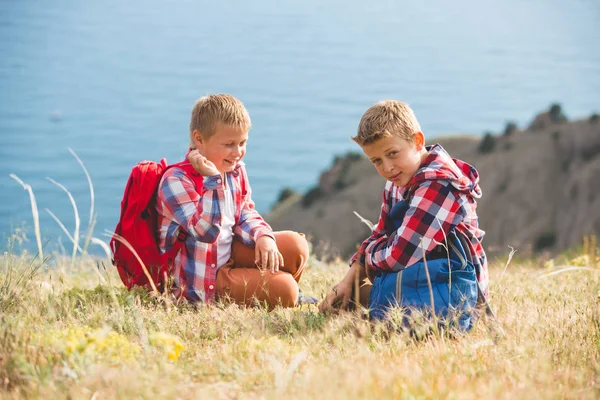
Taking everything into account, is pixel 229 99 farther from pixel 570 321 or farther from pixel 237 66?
pixel 237 66

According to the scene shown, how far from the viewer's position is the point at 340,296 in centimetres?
→ 474

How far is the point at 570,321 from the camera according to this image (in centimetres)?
428

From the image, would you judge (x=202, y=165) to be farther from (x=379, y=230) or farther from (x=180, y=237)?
(x=379, y=230)

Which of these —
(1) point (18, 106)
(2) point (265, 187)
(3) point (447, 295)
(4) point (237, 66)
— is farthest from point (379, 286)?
(4) point (237, 66)

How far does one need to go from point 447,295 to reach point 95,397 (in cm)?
225

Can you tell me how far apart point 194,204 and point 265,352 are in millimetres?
1523

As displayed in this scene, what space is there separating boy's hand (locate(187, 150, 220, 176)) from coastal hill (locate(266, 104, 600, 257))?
5605 cm

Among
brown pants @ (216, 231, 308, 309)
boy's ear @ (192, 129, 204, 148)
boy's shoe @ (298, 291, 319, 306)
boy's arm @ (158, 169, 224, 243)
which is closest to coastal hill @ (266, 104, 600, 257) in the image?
boy's shoe @ (298, 291, 319, 306)

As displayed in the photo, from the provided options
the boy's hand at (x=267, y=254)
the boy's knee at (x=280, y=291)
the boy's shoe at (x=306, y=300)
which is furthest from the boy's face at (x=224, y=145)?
the boy's shoe at (x=306, y=300)

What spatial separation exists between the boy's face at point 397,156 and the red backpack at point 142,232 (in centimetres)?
155

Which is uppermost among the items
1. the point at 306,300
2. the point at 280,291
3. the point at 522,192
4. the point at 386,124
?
the point at 386,124

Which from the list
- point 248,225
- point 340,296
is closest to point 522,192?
point 248,225

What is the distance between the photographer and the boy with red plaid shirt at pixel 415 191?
428 centimetres

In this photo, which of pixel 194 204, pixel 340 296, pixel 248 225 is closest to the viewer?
pixel 340 296
